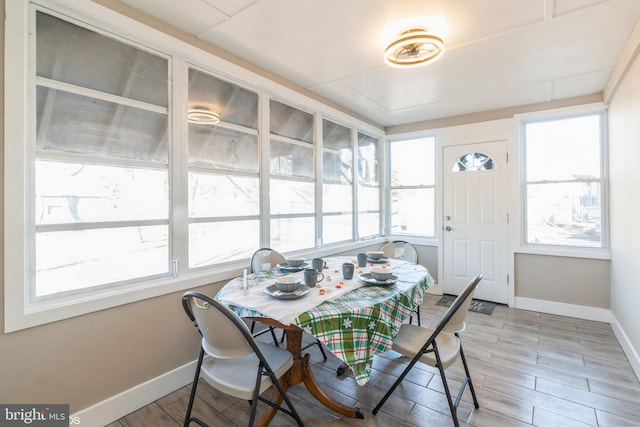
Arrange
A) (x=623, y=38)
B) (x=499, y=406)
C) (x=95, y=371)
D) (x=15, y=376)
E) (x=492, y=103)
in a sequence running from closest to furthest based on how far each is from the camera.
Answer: (x=15, y=376) → (x=95, y=371) → (x=499, y=406) → (x=623, y=38) → (x=492, y=103)

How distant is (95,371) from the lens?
5.64 feet

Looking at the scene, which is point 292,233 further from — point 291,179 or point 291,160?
point 291,160

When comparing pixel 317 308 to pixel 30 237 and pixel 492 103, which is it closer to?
pixel 30 237

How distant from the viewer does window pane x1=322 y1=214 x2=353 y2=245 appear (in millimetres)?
3635

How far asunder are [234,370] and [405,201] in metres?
3.83

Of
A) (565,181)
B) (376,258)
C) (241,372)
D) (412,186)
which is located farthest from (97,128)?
(565,181)

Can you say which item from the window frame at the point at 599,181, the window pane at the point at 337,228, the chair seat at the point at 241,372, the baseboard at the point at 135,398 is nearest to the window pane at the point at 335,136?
the window pane at the point at 337,228

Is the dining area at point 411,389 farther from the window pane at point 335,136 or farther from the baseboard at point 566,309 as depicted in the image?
the window pane at point 335,136

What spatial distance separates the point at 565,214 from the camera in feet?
11.8

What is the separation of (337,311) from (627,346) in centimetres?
283

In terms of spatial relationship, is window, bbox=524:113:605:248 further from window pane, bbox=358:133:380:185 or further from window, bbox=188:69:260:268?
window, bbox=188:69:260:268

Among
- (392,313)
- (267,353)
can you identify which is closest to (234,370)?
(267,353)

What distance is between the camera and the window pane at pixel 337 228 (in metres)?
3.63

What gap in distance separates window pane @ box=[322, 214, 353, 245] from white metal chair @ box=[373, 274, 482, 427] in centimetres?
184
